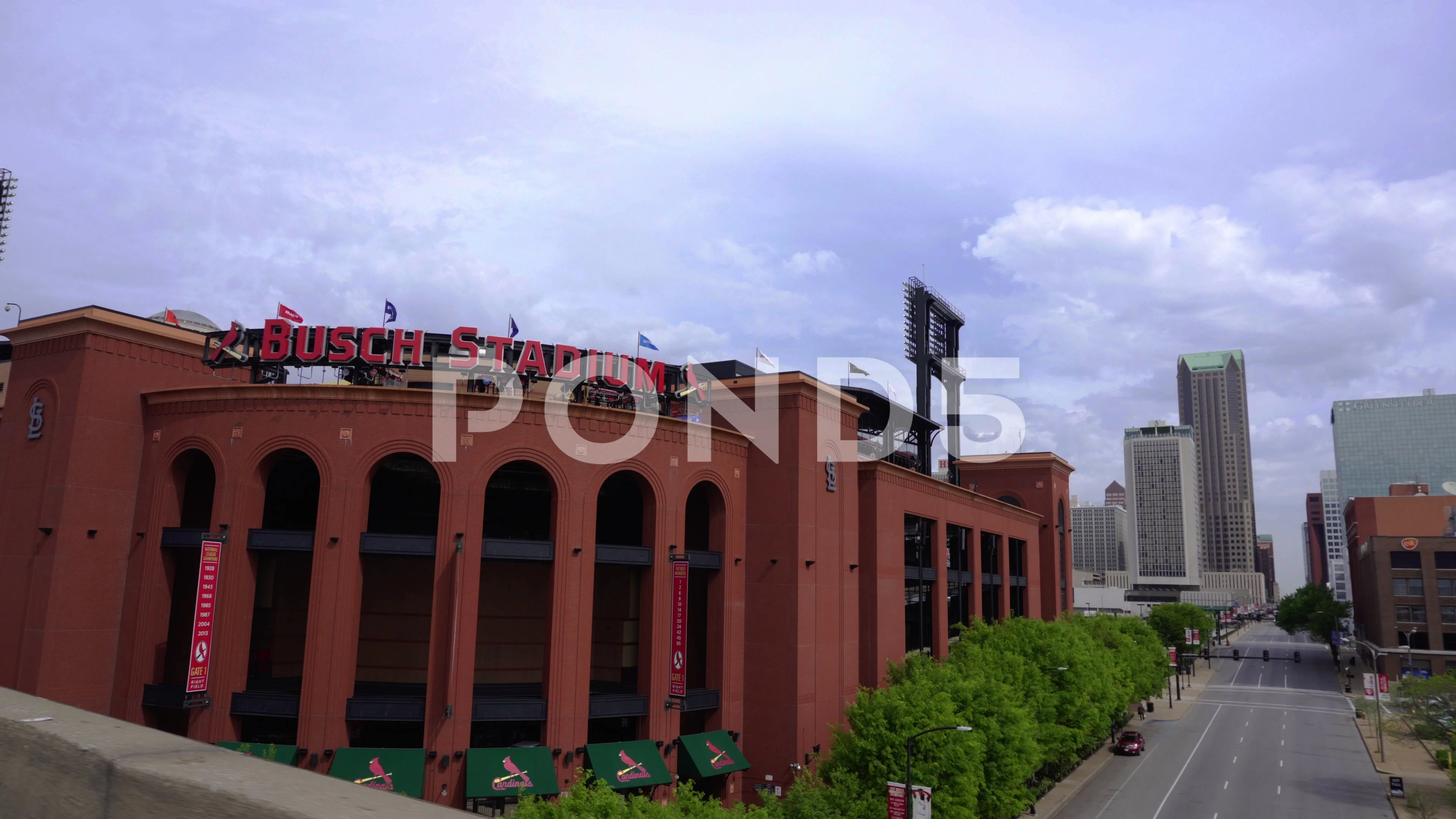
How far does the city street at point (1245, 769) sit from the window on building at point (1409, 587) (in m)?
21.5

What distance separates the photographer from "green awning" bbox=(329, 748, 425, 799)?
36.3m

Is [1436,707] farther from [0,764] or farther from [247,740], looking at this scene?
[0,764]

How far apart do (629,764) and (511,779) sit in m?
5.58

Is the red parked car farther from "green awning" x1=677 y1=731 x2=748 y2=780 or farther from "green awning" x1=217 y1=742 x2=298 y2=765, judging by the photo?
"green awning" x1=217 y1=742 x2=298 y2=765

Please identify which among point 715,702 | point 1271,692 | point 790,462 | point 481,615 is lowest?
point 1271,692

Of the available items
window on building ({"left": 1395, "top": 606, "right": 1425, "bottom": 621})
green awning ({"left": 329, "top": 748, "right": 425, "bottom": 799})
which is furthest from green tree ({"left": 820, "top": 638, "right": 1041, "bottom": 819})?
window on building ({"left": 1395, "top": 606, "right": 1425, "bottom": 621})

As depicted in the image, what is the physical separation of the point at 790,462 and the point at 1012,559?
46.7m

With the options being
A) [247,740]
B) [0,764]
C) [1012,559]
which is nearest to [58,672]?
[247,740]

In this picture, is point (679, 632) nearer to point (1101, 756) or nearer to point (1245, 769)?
point (1101, 756)

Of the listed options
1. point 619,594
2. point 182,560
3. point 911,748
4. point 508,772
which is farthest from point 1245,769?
point 182,560

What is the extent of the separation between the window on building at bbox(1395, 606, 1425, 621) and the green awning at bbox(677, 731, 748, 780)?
380 feet

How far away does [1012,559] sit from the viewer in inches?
3420

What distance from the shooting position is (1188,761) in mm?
70688

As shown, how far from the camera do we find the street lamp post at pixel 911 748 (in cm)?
3403
